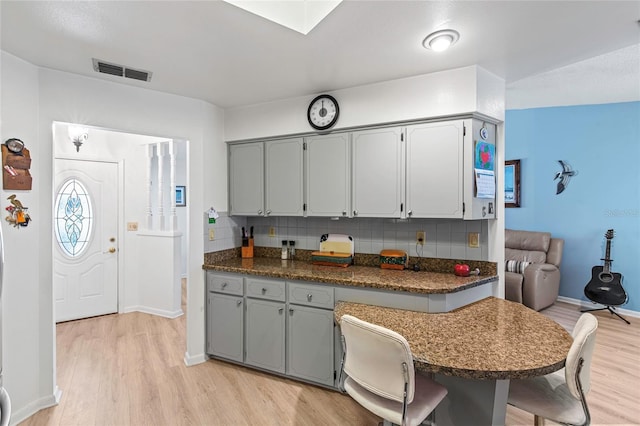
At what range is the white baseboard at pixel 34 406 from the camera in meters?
2.32

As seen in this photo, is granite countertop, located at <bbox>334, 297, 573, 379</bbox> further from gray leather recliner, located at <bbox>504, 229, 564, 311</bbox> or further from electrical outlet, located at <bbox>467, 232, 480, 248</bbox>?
gray leather recliner, located at <bbox>504, 229, 564, 311</bbox>

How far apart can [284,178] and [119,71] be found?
5.14ft

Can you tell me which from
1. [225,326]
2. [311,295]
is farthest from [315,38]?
[225,326]

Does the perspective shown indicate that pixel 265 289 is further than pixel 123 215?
No

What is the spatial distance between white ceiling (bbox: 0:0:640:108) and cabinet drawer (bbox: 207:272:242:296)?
1.74 meters

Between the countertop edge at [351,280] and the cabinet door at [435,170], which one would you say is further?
the cabinet door at [435,170]

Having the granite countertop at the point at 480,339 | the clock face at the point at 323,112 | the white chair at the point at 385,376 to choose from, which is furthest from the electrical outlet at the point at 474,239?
the clock face at the point at 323,112

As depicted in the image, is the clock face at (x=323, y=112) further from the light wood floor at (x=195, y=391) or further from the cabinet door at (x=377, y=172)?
the light wood floor at (x=195, y=391)

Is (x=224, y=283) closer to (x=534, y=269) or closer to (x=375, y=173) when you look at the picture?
(x=375, y=173)

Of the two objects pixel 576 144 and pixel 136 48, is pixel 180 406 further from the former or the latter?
pixel 576 144

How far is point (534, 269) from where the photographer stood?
4.64 meters

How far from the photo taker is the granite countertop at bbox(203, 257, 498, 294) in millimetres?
2369

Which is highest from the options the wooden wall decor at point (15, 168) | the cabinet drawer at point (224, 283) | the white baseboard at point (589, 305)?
the wooden wall decor at point (15, 168)

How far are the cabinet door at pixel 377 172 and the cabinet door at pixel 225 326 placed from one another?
1.42 meters
